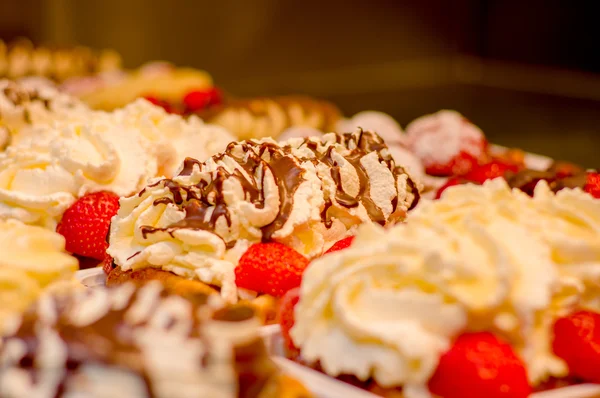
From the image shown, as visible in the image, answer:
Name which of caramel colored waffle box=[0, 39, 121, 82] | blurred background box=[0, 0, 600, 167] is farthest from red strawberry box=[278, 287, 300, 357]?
blurred background box=[0, 0, 600, 167]

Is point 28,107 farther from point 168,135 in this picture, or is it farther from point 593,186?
point 593,186

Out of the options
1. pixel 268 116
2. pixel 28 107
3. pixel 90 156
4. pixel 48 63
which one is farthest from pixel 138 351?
pixel 48 63

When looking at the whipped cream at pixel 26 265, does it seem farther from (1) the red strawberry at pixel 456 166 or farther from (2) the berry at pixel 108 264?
(1) the red strawberry at pixel 456 166

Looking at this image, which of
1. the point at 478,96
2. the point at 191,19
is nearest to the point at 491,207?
the point at 478,96

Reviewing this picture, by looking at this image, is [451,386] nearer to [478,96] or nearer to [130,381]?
[130,381]

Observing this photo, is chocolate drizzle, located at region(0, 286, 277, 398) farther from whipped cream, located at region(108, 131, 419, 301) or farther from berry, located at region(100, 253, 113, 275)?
berry, located at region(100, 253, 113, 275)

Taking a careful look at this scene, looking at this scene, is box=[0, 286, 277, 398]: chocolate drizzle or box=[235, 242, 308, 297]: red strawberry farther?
box=[235, 242, 308, 297]: red strawberry
